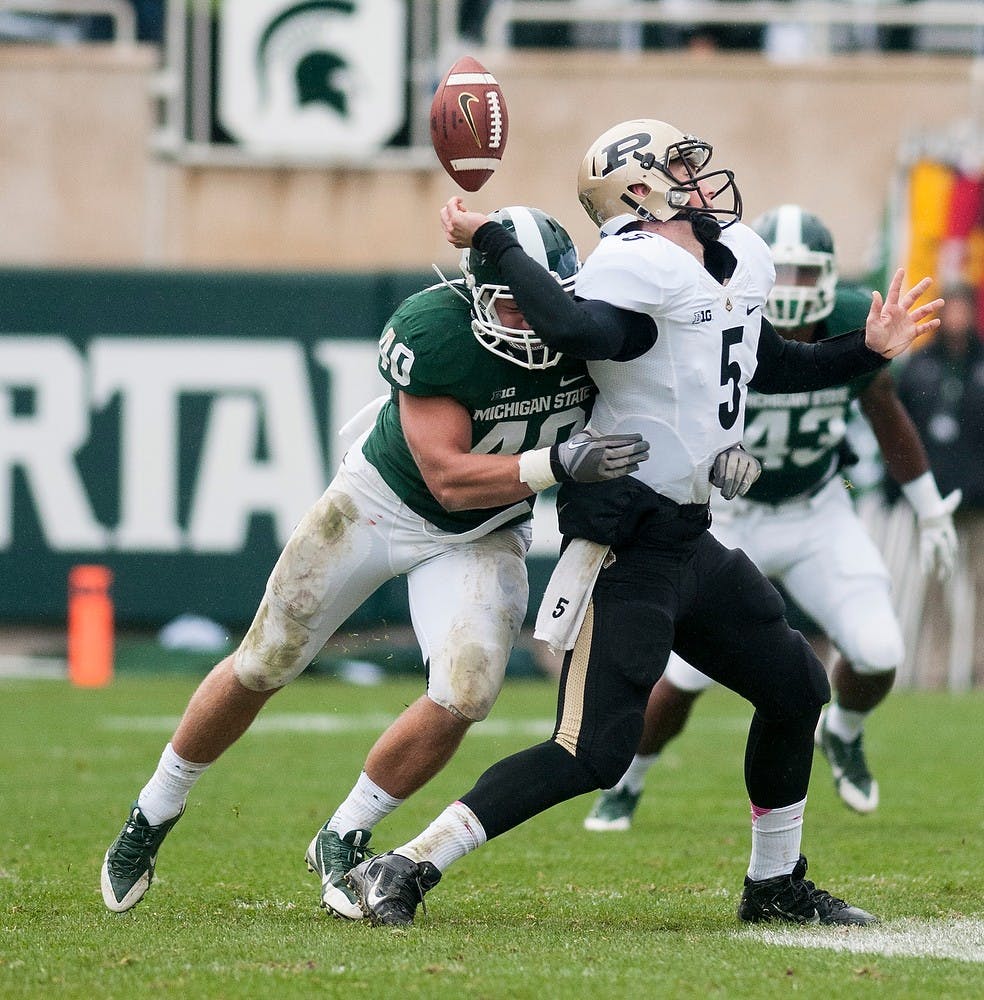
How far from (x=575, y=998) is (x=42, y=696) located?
764cm

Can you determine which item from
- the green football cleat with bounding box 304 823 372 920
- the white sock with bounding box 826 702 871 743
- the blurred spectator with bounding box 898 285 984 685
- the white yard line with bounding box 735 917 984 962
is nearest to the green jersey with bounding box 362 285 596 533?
the green football cleat with bounding box 304 823 372 920

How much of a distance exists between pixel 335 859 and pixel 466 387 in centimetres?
111

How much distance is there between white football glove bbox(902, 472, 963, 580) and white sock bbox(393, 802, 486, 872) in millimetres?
2475

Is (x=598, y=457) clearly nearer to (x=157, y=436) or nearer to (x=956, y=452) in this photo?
(x=956, y=452)

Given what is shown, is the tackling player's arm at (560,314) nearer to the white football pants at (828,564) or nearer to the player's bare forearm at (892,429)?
the player's bare forearm at (892,429)

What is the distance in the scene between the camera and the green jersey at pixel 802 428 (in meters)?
5.93

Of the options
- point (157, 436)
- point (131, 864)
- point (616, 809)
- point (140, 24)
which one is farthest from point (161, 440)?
point (131, 864)

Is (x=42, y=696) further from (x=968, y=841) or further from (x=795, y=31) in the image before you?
(x=795, y=31)

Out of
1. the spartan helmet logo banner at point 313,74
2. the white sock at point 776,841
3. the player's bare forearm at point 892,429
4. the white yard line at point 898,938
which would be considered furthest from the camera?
the spartan helmet logo banner at point 313,74

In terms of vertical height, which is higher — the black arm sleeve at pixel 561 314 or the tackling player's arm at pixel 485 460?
the black arm sleeve at pixel 561 314

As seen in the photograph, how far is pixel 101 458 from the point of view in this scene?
1185 centimetres

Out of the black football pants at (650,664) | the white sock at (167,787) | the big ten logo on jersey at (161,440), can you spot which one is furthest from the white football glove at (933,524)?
the big ten logo on jersey at (161,440)

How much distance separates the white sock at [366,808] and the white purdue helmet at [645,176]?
1.36m

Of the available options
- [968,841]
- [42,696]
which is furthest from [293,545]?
[42,696]
